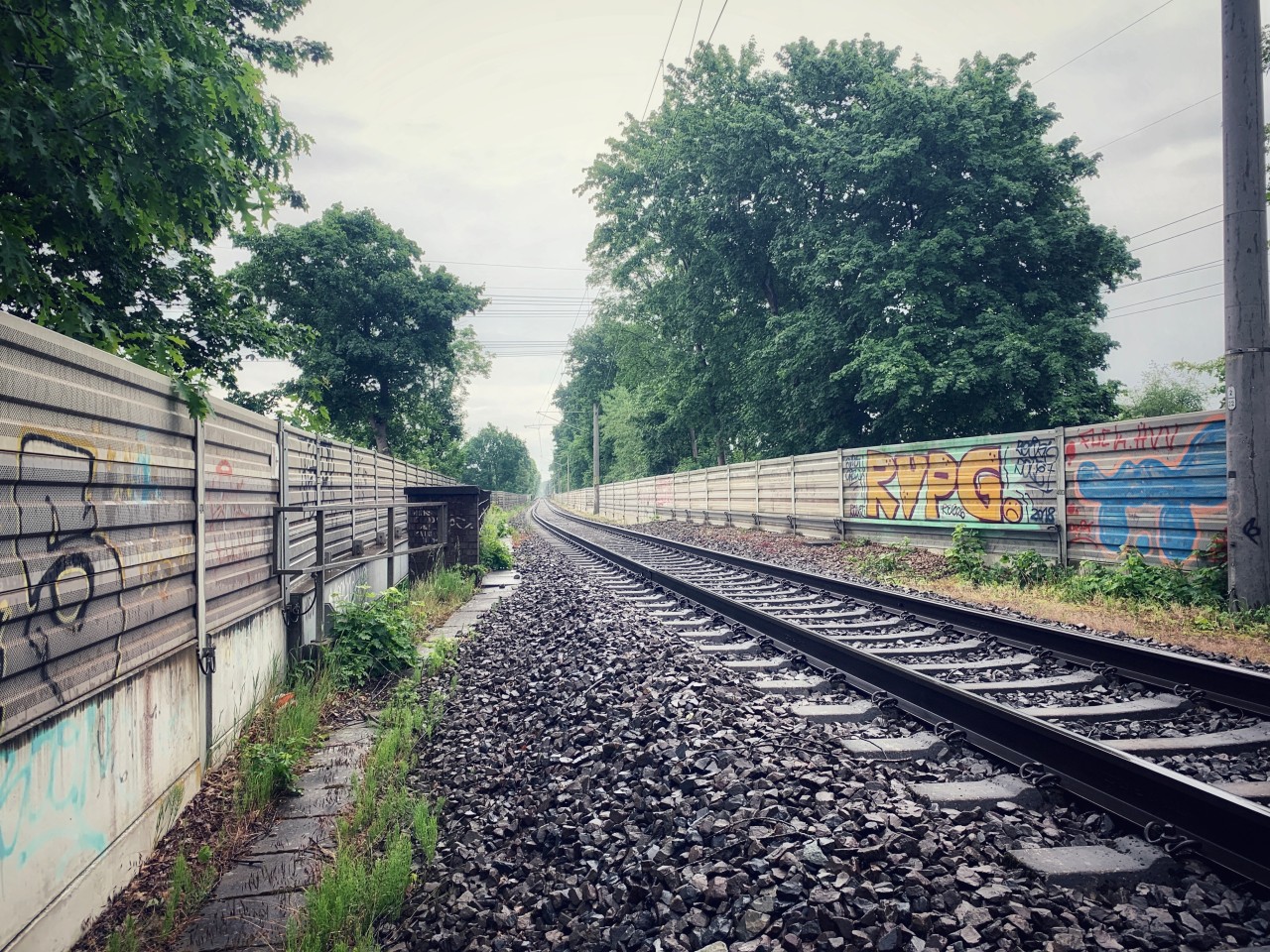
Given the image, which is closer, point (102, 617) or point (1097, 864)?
point (1097, 864)

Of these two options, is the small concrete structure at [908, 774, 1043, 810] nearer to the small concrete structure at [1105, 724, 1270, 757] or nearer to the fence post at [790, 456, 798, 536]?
the small concrete structure at [1105, 724, 1270, 757]

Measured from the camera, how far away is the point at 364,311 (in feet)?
111

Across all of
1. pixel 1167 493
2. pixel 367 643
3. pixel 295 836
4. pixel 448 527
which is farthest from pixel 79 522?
pixel 1167 493

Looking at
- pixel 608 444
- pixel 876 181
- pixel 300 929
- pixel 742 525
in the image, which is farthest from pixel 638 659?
pixel 608 444

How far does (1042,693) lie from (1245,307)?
16.6 ft

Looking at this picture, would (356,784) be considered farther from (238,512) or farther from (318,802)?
(238,512)

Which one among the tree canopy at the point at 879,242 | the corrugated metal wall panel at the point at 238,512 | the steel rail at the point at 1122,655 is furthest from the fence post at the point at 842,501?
the corrugated metal wall panel at the point at 238,512

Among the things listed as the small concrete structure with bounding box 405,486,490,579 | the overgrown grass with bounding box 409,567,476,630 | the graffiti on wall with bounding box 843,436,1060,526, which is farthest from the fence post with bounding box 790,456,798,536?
the overgrown grass with bounding box 409,567,476,630

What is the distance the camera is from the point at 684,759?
132 inches

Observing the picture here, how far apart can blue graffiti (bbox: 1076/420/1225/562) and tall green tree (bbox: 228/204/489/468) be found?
99.6ft

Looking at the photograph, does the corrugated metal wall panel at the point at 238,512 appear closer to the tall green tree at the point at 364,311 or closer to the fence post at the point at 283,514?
the fence post at the point at 283,514

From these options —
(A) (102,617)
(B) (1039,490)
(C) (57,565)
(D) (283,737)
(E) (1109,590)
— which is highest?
(B) (1039,490)

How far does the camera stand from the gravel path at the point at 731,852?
6.99 feet

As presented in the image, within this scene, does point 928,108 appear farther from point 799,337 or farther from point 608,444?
point 608,444
